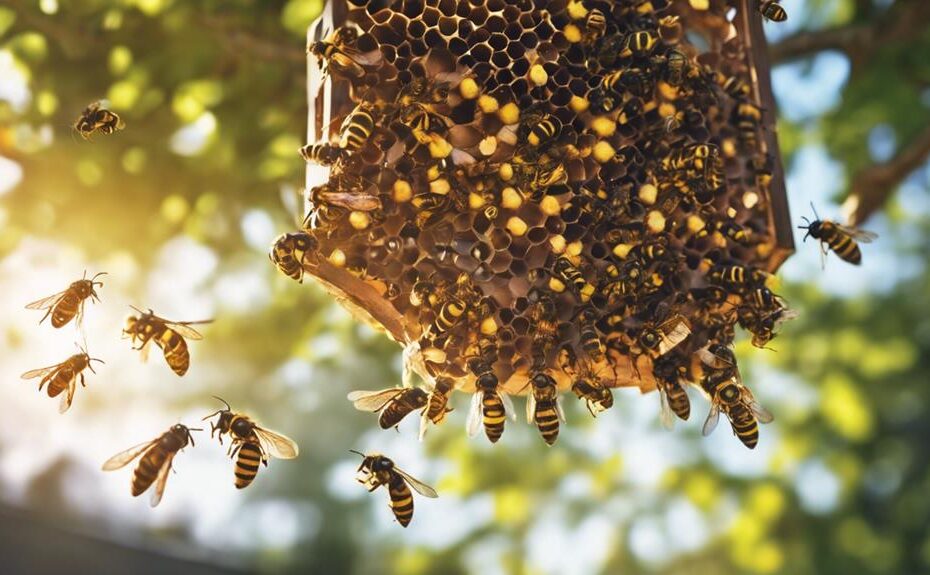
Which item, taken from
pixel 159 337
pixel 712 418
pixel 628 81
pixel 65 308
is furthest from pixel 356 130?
pixel 712 418

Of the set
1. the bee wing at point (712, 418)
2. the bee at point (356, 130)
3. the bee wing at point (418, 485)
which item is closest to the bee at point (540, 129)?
the bee at point (356, 130)

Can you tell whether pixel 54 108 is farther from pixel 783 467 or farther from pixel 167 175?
pixel 783 467

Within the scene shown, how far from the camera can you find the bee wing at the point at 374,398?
3.31m

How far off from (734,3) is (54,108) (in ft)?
12.8

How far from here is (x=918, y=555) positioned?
29.3 ft

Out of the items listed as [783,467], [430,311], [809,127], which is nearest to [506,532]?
[783,467]

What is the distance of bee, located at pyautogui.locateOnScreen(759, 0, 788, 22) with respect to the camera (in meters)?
3.52

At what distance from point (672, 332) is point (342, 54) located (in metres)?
1.48

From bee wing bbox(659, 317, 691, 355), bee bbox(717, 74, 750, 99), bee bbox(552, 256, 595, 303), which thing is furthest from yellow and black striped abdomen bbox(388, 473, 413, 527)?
bee bbox(717, 74, 750, 99)

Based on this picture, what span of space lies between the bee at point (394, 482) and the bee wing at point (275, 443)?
271 mm

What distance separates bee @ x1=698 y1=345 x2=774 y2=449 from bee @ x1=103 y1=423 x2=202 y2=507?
6.40 ft

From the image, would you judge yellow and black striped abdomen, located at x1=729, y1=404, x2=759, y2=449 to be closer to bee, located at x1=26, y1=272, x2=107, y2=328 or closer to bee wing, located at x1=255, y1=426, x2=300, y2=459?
bee wing, located at x1=255, y1=426, x2=300, y2=459

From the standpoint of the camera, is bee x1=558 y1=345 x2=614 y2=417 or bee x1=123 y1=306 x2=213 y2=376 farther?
bee x1=123 y1=306 x2=213 y2=376

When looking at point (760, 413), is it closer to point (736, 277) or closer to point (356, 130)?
point (736, 277)
